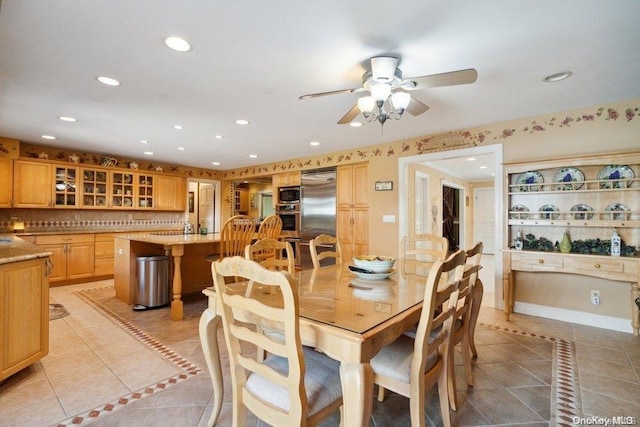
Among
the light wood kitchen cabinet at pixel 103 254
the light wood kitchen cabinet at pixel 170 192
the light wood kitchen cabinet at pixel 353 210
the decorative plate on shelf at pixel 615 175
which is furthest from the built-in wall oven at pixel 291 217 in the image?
the decorative plate on shelf at pixel 615 175

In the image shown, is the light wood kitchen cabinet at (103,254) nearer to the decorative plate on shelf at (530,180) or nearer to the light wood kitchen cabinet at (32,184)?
the light wood kitchen cabinet at (32,184)

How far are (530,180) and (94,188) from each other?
21.6ft

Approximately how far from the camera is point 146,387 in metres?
2.02

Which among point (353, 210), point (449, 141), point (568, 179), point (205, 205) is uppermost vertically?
point (449, 141)

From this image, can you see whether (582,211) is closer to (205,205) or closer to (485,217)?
(485,217)

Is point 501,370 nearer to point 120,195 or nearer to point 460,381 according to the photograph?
point 460,381

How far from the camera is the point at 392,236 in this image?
178 inches

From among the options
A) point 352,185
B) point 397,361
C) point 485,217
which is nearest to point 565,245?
point 397,361

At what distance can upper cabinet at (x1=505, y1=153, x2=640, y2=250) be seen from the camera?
2.93 m

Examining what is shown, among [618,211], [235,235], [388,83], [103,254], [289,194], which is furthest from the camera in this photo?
[289,194]

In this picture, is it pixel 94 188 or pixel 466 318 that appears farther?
pixel 94 188

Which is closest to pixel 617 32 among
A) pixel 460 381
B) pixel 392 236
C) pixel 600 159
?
pixel 600 159

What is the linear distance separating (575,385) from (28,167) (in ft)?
22.5

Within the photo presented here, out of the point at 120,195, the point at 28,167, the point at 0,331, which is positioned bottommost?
the point at 0,331
